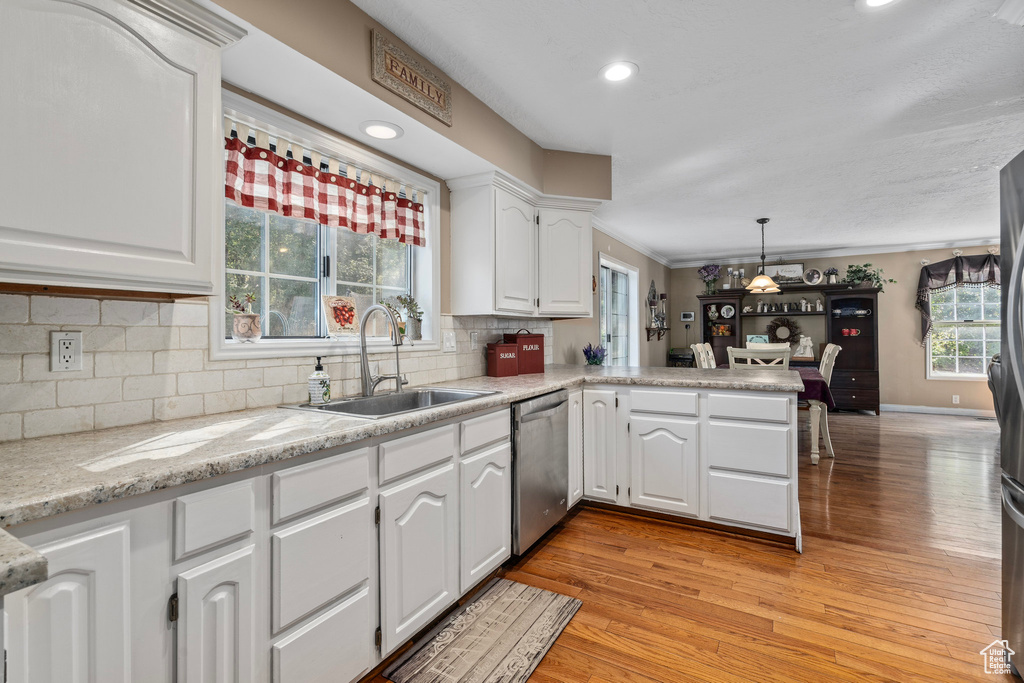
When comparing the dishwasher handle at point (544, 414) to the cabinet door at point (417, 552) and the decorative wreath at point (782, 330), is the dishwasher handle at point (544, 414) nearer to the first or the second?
the cabinet door at point (417, 552)

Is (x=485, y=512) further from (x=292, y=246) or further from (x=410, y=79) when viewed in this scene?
(x=410, y=79)

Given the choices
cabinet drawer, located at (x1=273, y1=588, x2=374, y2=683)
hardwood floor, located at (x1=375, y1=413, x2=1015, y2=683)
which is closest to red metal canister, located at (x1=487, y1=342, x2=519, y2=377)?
hardwood floor, located at (x1=375, y1=413, x2=1015, y2=683)

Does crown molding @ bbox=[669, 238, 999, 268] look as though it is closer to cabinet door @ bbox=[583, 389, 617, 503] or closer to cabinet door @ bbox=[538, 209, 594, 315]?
cabinet door @ bbox=[538, 209, 594, 315]

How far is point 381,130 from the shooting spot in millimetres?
2260

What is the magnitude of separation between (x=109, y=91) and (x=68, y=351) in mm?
730

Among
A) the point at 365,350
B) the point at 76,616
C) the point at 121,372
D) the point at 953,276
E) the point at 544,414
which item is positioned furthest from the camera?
the point at 953,276

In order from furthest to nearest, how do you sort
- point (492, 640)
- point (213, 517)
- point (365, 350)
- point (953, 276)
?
point (953, 276), point (365, 350), point (492, 640), point (213, 517)

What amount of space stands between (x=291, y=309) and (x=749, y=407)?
94.9 inches

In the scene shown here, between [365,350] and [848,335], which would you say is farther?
[848,335]

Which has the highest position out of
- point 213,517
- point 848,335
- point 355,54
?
point 355,54

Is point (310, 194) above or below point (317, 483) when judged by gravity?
above

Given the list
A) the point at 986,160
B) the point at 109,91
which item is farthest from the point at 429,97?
the point at 986,160

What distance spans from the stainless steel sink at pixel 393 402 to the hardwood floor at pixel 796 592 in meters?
0.91

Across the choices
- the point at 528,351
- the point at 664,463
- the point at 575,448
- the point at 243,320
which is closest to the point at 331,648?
the point at 243,320
